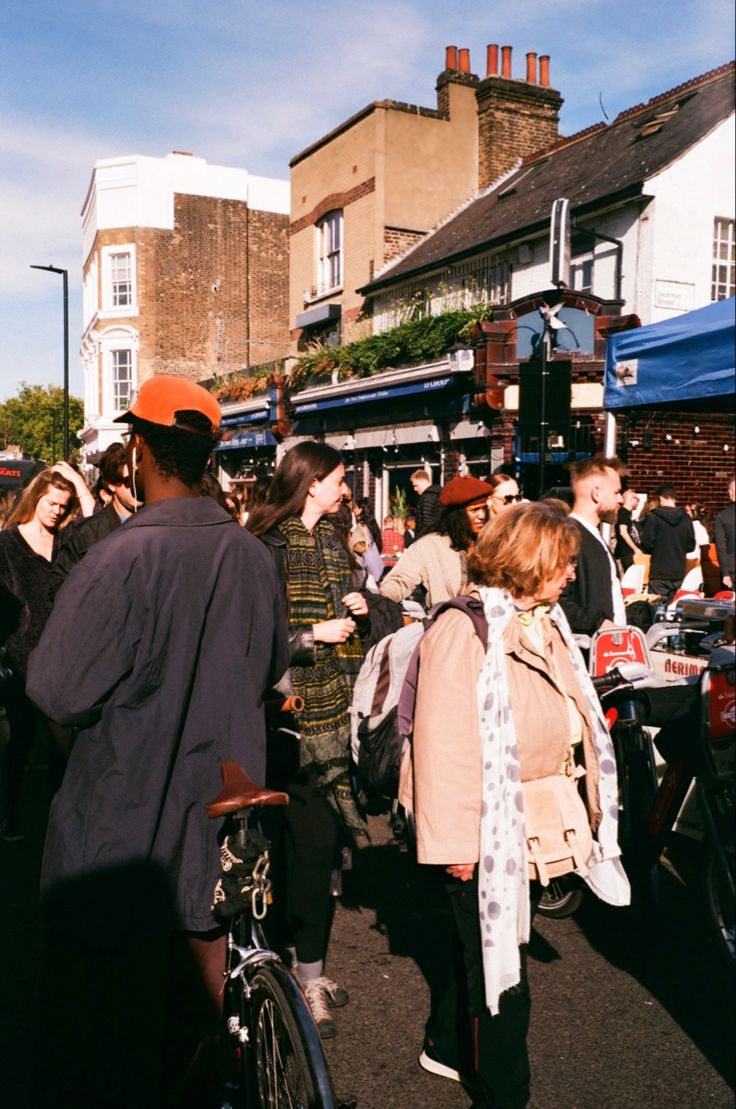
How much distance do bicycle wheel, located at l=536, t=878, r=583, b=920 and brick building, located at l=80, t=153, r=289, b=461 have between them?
36899 millimetres

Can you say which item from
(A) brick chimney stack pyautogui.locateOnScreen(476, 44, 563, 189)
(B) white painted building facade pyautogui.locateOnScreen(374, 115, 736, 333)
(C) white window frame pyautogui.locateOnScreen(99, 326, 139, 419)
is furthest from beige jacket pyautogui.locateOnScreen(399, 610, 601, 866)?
(C) white window frame pyautogui.locateOnScreen(99, 326, 139, 419)

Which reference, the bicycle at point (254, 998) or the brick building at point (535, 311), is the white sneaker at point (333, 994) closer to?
the bicycle at point (254, 998)

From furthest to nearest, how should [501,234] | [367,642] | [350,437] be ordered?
[350,437], [501,234], [367,642]

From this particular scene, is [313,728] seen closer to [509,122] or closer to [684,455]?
[684,455]

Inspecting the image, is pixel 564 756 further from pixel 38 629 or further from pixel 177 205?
pixel 177 205

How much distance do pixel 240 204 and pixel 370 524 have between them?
3164 cm

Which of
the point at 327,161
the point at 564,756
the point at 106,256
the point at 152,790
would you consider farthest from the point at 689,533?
the point at 106,256

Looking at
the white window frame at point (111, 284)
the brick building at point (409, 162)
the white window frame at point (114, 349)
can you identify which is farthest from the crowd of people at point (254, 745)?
the white window frame at point (111, 284)

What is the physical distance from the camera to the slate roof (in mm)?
16469

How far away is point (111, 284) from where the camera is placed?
41.2 metres

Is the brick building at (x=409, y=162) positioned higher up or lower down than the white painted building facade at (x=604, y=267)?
higher up

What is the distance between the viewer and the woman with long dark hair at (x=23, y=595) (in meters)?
5.62

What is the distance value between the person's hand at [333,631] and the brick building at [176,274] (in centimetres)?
3739

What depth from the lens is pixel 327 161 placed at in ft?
87.5
